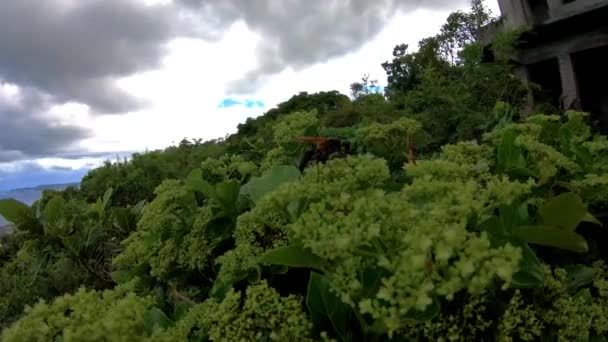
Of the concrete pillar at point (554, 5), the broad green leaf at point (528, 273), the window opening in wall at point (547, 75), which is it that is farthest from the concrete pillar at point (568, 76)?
the broad green leaf at point (528, 273)

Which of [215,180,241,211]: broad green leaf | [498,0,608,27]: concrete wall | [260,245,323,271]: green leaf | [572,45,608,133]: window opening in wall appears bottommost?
[572,45,608,133]: window opening in wall

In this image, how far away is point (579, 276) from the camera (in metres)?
1.56

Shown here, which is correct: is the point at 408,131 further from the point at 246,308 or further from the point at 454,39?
the point at 454,39

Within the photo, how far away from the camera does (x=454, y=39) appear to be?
8711mm

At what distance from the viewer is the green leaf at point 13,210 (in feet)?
7.97

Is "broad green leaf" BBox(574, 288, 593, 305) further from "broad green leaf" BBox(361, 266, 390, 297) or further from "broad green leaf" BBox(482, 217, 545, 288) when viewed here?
"broad green leaf" BBox(361, 266, 390, 297)

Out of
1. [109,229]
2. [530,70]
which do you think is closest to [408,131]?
[109,229]

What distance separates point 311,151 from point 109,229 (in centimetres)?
139

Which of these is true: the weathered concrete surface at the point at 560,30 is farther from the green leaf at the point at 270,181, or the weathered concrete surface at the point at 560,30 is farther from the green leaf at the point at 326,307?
the green leaf at the point at 326,307

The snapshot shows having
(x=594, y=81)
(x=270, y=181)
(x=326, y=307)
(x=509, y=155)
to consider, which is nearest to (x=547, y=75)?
(x=594, y=81)

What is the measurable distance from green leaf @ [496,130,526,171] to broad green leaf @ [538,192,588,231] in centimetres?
43

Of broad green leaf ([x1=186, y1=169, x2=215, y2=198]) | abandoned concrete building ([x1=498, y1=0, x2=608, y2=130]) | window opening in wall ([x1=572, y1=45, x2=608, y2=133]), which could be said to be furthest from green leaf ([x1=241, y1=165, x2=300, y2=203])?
window opening in wall ([x1=572, y1=45, x2=608, y2=133])

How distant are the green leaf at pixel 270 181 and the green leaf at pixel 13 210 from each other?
4.48 ft

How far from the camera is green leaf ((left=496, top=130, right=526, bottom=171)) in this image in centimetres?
183
